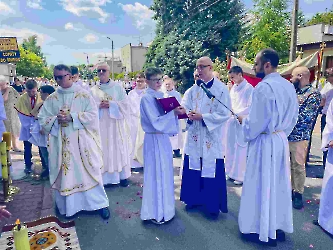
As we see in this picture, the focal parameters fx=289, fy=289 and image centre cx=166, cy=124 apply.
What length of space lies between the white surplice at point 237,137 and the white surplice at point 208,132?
1462 millimetres

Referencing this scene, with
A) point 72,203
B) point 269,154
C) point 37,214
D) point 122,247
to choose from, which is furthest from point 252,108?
point 37,214

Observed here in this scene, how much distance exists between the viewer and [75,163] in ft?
13.3

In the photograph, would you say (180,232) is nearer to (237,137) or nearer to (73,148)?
(73,148)

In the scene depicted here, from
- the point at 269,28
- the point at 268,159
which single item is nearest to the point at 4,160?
the point at 268,159

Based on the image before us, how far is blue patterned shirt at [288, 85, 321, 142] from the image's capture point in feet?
15.3

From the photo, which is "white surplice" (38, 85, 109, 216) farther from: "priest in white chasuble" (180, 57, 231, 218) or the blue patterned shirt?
the blue patterned shirt

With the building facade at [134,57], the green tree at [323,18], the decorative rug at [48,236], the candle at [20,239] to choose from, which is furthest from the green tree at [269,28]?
the building facade at [134,57]

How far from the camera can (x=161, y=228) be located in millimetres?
3941

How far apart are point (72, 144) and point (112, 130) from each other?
1494mm

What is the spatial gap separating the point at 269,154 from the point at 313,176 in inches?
135

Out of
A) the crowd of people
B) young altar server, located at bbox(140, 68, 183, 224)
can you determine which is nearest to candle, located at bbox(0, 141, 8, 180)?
the crowd of people

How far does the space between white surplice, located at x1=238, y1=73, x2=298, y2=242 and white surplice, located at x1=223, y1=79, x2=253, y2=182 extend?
196 cm

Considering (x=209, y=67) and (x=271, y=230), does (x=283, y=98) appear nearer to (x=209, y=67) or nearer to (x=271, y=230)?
(x=209, y=67)

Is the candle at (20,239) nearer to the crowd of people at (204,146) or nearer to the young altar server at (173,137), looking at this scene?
the crowd of people at (204,146)
